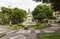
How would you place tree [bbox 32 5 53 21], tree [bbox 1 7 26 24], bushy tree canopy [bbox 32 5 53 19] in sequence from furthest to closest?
bushy tree canopy [bbox 32 5 53 19] < tree [bbox 32 5 53 21] < tree [bbox 1 7 26 24]

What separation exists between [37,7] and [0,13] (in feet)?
61.9

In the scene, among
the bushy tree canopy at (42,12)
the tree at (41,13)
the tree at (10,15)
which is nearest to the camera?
the tree at (10,15)

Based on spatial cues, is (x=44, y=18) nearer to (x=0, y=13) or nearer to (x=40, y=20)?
(x=40, y=20)

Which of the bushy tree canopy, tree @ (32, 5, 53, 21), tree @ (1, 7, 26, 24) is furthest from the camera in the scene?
the bushy tree canopy

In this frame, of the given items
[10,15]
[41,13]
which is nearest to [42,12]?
[41,13]

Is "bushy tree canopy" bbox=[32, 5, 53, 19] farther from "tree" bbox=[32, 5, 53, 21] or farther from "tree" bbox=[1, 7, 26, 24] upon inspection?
"tree" bbox=[1, 7, 26, 24]

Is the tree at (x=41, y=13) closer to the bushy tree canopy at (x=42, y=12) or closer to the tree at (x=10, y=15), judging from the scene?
the bushy tree canopy at (x=42, y=12)

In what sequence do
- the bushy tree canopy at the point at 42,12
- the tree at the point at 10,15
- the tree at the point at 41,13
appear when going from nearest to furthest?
the tree at the point at 10,15 < the tree at the point at 41,13 < the bushy tree canopy at the point at 42,12

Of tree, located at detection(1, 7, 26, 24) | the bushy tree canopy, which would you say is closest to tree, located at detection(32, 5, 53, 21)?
the bushy tree canopy

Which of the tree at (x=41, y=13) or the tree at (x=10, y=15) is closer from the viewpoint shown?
the tree at (x=10, y=15)

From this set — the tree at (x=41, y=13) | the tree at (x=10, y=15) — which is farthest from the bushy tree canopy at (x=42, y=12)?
the tree at (x=10, y=15)

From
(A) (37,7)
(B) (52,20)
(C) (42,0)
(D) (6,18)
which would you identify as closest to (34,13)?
(A) (37,7)

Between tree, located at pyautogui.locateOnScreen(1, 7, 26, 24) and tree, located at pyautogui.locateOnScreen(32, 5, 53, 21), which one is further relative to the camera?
tree, located at pyautogui.locateOnScreen(32, 5, 53, 21)

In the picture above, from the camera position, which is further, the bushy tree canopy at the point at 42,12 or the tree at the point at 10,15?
the bushy tree canopy at the point at 42,12
